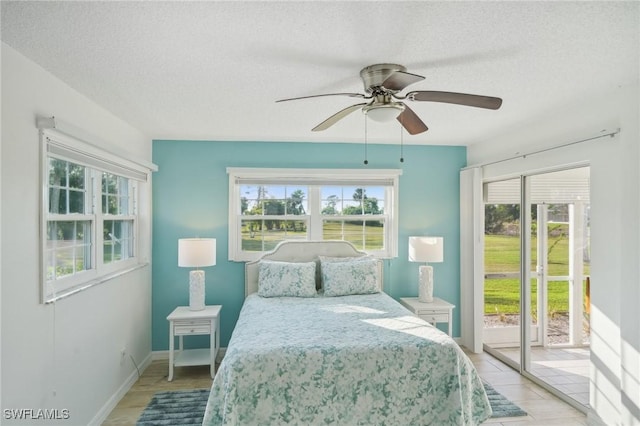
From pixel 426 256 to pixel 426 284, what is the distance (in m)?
0.32

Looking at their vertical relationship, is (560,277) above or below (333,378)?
above

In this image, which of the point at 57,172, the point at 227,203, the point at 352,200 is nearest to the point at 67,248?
the point at 57,172

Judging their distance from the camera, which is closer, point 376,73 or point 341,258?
point 376,73

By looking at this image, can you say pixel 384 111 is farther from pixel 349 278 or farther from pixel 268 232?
pixel 268 232

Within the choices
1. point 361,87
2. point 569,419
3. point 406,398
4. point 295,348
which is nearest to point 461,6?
point 361,87

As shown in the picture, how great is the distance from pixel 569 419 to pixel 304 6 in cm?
345

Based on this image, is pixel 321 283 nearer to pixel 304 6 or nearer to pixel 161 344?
pixel 161 344

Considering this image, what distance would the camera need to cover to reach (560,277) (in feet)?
11.3

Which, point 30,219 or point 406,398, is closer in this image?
point 30,219

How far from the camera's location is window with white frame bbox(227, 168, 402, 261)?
4402mm

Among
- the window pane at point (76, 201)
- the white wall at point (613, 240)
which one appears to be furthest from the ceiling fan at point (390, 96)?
the window pane at point (76, 201)

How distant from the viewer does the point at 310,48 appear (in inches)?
77.9

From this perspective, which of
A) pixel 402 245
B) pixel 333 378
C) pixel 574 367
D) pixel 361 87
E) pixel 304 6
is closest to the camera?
pixel 304 6

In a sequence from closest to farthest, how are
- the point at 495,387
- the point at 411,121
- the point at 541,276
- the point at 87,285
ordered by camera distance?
the point at 411,121 → the point at 87,285 → the point at 495,387 → the point at 541,276
